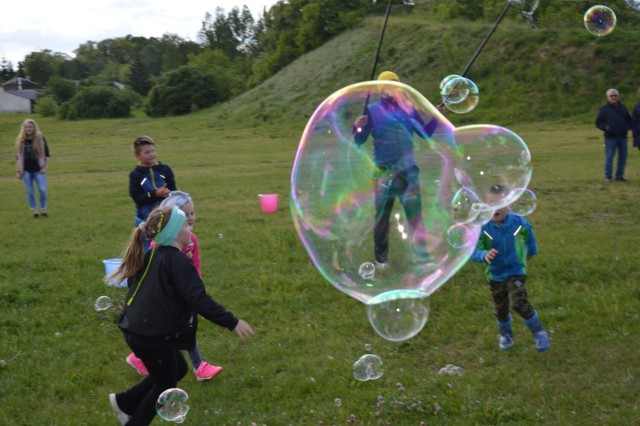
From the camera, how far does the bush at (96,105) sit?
182ft

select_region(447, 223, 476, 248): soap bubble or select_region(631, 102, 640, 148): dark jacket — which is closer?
select_region(447, 223, 476, 248): soap bubble

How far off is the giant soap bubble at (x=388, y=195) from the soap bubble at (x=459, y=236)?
0.05 feet

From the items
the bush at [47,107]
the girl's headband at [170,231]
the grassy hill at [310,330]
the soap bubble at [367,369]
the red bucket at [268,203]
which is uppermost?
the girl's headband at [170,231]

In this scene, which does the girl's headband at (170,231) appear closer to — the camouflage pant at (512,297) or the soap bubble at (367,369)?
the soap bubble at (367,369)

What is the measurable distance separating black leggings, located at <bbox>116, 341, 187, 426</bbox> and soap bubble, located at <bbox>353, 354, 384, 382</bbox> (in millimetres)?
1155

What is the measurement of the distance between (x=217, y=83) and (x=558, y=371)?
53.2 meters

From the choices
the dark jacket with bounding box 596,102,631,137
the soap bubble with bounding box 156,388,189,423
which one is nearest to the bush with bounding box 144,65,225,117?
the dark jacket with bounding box 596,102,631,137

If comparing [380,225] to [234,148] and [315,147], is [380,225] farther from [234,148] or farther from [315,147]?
[234,148]

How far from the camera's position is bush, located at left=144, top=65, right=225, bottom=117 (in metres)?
53.8

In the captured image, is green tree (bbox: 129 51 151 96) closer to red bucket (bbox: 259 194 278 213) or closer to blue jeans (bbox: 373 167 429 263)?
red bucket (bbox: 259 194 278 213)

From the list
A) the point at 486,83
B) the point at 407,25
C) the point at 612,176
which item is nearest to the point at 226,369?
the point at 612,176

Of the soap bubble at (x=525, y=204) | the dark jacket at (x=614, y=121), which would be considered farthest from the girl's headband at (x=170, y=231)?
the dark jacket at (x=614, y=121)

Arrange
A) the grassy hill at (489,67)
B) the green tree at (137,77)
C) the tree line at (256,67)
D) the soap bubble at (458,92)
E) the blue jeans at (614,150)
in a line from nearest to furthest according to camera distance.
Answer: the soap bubble at (458,92) < the blue jeans at (614,150) < the grassy hill at (489,67) < the tree line at (256,67) < the green tree at (137,77)

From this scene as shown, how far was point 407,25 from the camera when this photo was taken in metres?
43.0
